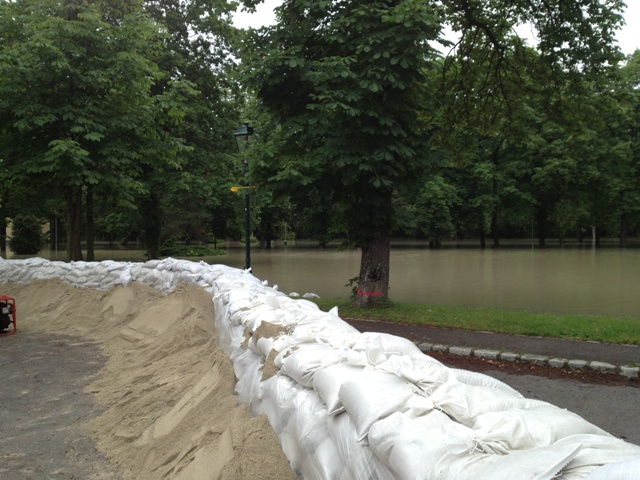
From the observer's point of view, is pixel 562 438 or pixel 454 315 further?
pixel 454 315

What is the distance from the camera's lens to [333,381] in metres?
2.82

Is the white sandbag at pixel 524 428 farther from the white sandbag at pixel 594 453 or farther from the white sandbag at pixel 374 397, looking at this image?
the white sandbag at pixel 374 397

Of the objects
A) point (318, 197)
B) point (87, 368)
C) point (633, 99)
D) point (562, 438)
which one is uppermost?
point (633, 99)

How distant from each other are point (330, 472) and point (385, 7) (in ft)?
30.7

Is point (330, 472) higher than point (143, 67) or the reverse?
the reverse

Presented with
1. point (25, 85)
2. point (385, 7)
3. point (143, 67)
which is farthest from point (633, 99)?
point (25, 85)

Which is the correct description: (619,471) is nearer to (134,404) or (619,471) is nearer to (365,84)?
(134,404)

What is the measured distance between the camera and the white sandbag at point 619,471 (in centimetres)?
142

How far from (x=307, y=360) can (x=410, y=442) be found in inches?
48.8

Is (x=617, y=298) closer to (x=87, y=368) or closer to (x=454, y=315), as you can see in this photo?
(x=454, y=315)

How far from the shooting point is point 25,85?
12.0m

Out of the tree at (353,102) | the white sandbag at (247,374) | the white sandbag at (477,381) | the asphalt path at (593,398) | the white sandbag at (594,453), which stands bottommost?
the asphalt path at (593,398)

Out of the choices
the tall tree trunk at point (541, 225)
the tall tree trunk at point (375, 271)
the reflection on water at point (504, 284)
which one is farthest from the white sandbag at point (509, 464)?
the tall tree trunk at point (541, 225)

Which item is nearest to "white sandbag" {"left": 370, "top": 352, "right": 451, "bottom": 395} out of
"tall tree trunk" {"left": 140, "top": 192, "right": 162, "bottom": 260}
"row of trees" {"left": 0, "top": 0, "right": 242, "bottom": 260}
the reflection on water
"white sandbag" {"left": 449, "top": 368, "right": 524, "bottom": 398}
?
"white sandbag" {"left": 449, "top": 368, "right": 524, "bottom": 398}
